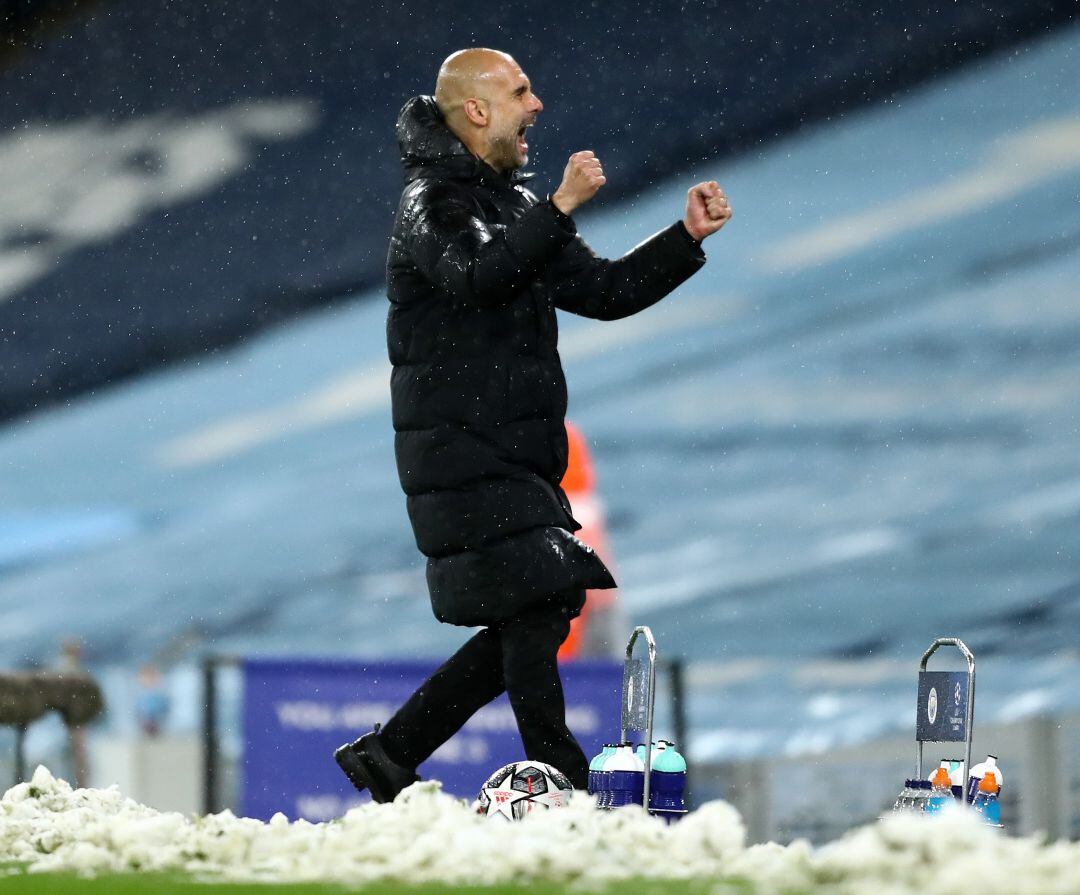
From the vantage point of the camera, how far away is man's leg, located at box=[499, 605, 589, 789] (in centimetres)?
314

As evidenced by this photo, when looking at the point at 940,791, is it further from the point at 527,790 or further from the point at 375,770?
the point at 375,770

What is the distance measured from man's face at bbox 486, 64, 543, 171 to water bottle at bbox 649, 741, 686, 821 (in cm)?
115

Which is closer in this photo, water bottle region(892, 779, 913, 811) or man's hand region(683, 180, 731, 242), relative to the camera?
water bottle region(892, 779, 913, 811)

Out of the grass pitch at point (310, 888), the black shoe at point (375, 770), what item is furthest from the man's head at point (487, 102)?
the grass pitch at point (310, 888)

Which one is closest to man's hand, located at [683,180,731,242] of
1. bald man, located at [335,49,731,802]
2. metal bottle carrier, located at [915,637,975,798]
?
bald man, located at [335,49,731,802]

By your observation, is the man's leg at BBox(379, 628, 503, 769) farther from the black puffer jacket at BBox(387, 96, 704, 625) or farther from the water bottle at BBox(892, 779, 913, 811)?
the water bottle at BBox(892, 779, 913, 811)

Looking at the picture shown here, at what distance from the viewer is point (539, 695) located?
3135 mm

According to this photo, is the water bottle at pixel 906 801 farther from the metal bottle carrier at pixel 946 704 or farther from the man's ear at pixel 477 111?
the man's ear at pixel 477 111

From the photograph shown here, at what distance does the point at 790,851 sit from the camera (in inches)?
96.2

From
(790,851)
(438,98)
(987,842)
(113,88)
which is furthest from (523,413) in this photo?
(113,88)

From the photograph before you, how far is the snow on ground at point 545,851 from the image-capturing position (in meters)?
2.10

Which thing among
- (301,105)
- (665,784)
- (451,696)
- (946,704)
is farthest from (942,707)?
(301,105)

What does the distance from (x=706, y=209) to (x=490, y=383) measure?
517 mm

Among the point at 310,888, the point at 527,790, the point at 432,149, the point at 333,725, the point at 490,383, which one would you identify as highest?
the point at 432,149
